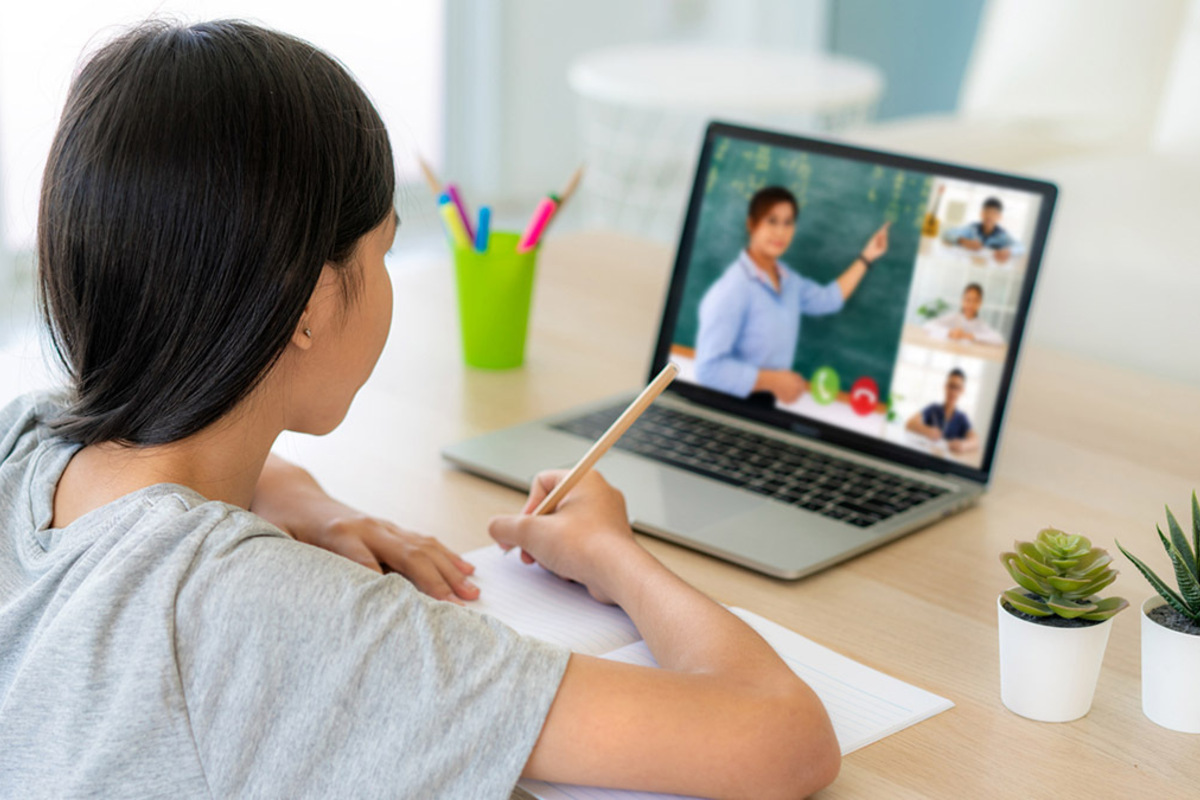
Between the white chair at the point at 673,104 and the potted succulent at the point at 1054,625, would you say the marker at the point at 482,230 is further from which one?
the white chair at the point at 673,104

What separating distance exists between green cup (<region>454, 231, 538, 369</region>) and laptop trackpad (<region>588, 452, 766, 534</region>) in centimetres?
26

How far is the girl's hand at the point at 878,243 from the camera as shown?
43.4 inches

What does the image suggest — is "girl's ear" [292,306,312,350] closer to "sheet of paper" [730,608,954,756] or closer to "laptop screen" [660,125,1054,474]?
"sheet of paper" [730,608,954,756]

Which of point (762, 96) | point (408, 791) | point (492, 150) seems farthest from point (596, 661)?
point (492, 150)

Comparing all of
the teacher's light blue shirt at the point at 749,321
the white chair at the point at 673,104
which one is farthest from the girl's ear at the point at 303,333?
the white chair at the point at 673,104

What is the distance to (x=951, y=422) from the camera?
1.06m

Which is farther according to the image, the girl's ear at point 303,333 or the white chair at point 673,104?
the white chair at point 673,104

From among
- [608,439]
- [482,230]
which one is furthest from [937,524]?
[482,230]

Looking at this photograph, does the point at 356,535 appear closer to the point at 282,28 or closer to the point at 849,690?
the point at 849,690

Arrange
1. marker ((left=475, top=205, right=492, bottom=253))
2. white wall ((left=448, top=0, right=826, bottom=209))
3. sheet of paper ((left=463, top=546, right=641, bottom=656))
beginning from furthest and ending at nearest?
white wall ((left=448, top=0, right=826, bottom=209))
marker ((left=475, top=205, right=492, bottom=253))
sheet of paper ((left=463, top=546, right=641, bottom=656))

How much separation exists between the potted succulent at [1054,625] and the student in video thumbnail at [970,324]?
1.16 feet

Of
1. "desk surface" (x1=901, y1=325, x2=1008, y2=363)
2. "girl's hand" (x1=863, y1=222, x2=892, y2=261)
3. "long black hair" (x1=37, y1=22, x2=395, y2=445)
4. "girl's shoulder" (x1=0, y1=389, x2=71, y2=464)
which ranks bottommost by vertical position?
"girl's shoulder" (x1=0, y1=389, x2=71, y2=464)


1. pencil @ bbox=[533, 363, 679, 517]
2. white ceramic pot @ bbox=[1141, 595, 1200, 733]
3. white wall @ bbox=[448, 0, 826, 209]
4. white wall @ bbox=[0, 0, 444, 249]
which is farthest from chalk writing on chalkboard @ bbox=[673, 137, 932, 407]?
white wall @ bbox=[448, 0, 826, 209]

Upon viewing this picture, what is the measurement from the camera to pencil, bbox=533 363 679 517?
0.81 m
